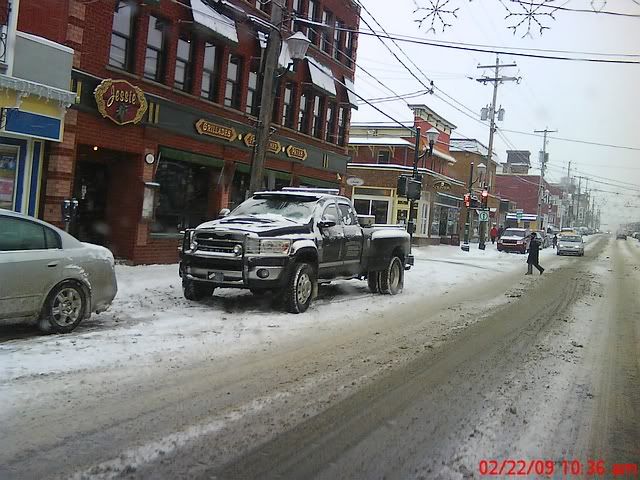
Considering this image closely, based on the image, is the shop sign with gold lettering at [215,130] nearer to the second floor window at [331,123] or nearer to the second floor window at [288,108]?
the second floor window at [288,108]

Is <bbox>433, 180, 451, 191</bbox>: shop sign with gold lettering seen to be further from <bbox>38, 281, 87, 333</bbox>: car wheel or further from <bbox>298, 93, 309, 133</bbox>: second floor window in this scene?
<bbox>38, 281, 87, 333</bbox>: car wheel

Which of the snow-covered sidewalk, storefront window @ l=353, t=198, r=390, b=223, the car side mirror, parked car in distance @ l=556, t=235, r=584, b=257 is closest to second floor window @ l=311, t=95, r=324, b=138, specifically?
the snow-covered sidewalk

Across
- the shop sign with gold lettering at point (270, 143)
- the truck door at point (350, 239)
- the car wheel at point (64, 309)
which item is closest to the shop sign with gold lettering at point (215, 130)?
the shop sign with gold lettering at point (270, 143)

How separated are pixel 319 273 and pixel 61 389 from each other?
5.87m

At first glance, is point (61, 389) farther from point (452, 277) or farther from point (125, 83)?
point (452, 277)

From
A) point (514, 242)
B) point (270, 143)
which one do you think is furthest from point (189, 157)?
point (514, 242)

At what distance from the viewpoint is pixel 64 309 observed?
724 centimetres

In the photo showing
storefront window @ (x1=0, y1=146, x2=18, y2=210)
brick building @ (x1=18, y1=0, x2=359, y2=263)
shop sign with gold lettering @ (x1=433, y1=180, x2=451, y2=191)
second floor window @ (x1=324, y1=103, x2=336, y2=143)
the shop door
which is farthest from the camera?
shop sign with gold lettering @ (x1=433, y1=180, x2=451, y2=191)

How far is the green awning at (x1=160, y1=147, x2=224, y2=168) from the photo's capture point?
1537cm

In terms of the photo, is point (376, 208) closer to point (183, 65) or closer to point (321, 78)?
point (321, 78)

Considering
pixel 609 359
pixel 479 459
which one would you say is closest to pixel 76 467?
pixel 479 459

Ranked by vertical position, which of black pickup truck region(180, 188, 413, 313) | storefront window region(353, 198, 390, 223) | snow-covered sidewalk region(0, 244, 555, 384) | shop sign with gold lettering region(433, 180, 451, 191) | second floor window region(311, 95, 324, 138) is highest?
second floor window region(311, 95, 324, 138)

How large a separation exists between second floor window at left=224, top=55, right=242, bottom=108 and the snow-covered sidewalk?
22.4 feet

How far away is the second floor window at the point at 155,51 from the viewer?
49.2ft
